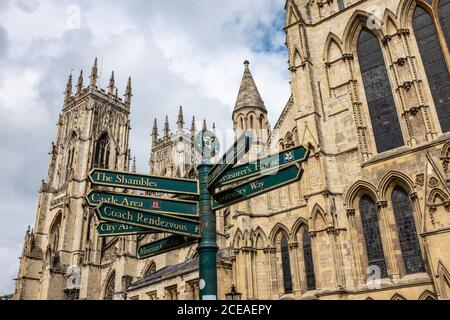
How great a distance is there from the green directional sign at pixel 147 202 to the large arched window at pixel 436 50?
11300 millimetres

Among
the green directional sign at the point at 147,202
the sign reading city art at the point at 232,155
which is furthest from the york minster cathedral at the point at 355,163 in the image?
the sign reading city art at the point at 232,155

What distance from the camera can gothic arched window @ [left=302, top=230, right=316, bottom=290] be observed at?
14.8 m

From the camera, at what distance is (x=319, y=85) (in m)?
16.9

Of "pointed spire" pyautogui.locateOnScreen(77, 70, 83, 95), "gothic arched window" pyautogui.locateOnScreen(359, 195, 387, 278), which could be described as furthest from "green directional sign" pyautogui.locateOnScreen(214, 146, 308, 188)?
"pointed spire" pyautogui.locateOnScreen(77, 70, 83, 95)

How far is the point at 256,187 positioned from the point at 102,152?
173 ft

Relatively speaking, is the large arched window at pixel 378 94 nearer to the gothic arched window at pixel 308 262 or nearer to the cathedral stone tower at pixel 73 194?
the gothic arched window at pixel 308 262

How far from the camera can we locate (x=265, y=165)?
19.1 ft

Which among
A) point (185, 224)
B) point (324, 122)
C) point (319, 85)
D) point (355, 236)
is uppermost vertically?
point (319, 85)

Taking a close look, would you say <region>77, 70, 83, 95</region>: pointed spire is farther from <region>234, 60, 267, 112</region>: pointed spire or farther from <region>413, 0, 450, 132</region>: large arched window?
<region>413, 0, 450, 132</region>: large arched window

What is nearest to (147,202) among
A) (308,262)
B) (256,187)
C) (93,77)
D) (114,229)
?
(114,229)
